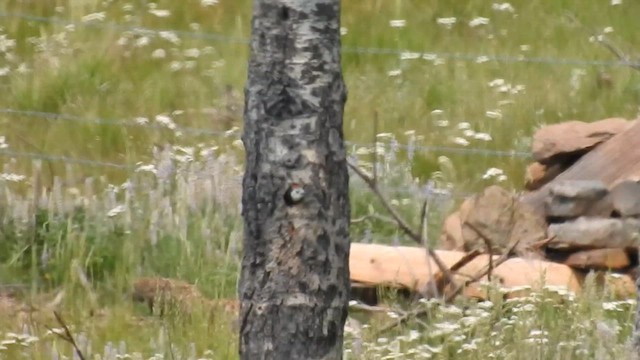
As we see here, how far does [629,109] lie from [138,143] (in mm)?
2848

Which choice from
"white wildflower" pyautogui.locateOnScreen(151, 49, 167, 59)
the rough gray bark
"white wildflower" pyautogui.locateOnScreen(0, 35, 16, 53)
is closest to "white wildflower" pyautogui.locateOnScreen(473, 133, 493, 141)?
"white wildflower" pyautogui.locateOnScreen(151, 49, 167, 59)

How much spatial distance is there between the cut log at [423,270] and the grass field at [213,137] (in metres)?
0.22

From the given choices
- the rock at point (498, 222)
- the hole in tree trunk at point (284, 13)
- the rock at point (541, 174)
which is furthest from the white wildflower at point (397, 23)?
the hole in tree trunk at point (284, 13)

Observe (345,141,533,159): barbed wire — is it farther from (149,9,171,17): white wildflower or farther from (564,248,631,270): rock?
(149,9,171,17): white wildflower

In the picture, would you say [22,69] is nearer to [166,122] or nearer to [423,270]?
[166,122]

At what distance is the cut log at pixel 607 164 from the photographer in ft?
21.8

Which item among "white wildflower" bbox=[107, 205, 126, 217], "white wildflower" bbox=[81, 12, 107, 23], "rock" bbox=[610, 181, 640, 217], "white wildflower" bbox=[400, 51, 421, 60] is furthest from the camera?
"white wildflower" bbox=[81, 12, 107, 23]

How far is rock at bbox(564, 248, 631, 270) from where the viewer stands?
605 centimetres

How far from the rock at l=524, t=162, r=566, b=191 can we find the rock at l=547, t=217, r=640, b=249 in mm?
1018

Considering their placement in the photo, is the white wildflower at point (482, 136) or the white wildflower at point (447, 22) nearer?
the white wildflower at point (482, 136)

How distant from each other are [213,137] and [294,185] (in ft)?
A: 16.6

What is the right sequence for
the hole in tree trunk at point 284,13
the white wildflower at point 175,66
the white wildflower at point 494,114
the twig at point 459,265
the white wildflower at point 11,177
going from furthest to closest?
the white wildflower at point 175,66
the white wildflower at point 494,114
the white wildflower at point 11,177
the twig at point 459,265
the hole in tree trunk at point 284,13

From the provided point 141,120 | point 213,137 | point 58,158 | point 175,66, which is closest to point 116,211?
point 58,158

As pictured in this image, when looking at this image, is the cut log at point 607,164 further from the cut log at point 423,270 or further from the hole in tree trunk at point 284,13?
the hole in tree trunk at point 284,13
